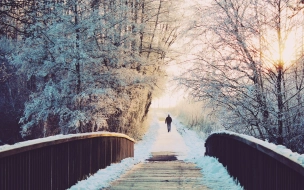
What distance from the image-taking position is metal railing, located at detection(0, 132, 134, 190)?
4.20 m

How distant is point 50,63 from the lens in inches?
558

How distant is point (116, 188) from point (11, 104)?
19826 millimetres

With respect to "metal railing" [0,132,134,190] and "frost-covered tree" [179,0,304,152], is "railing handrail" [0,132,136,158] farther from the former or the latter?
"frost-covered tree" [179,0,304,152]

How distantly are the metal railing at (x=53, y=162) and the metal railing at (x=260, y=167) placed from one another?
9.64 feet

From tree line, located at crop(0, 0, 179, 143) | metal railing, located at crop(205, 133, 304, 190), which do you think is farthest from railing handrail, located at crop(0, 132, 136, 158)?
tree line, located at crop(0, 0, 179, 143)

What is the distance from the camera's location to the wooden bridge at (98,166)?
404cm

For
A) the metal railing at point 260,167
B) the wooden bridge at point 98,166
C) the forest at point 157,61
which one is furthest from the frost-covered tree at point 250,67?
the metal railing at point 260,167

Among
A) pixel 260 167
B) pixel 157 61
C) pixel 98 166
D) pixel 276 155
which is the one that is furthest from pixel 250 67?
pixel 157 61

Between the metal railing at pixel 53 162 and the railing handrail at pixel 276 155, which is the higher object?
the railing handrail at pixel 276 155

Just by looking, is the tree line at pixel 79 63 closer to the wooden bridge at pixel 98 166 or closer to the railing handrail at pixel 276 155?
the wooden bridge at pixel 98 166

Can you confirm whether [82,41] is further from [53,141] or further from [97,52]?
[53,141]

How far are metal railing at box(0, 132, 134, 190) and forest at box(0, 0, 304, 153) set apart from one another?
3.11 metres

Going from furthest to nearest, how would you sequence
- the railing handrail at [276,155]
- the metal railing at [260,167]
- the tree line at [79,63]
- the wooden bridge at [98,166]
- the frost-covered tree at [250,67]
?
1. the tree line at [79,63]
2. the frost-covered tree at [250,67]
3. the wooden bridge at [98,166]
4. the metal railing at [260,167]
5. the railing handrail at [276,155]

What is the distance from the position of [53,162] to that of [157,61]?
1532 cm
